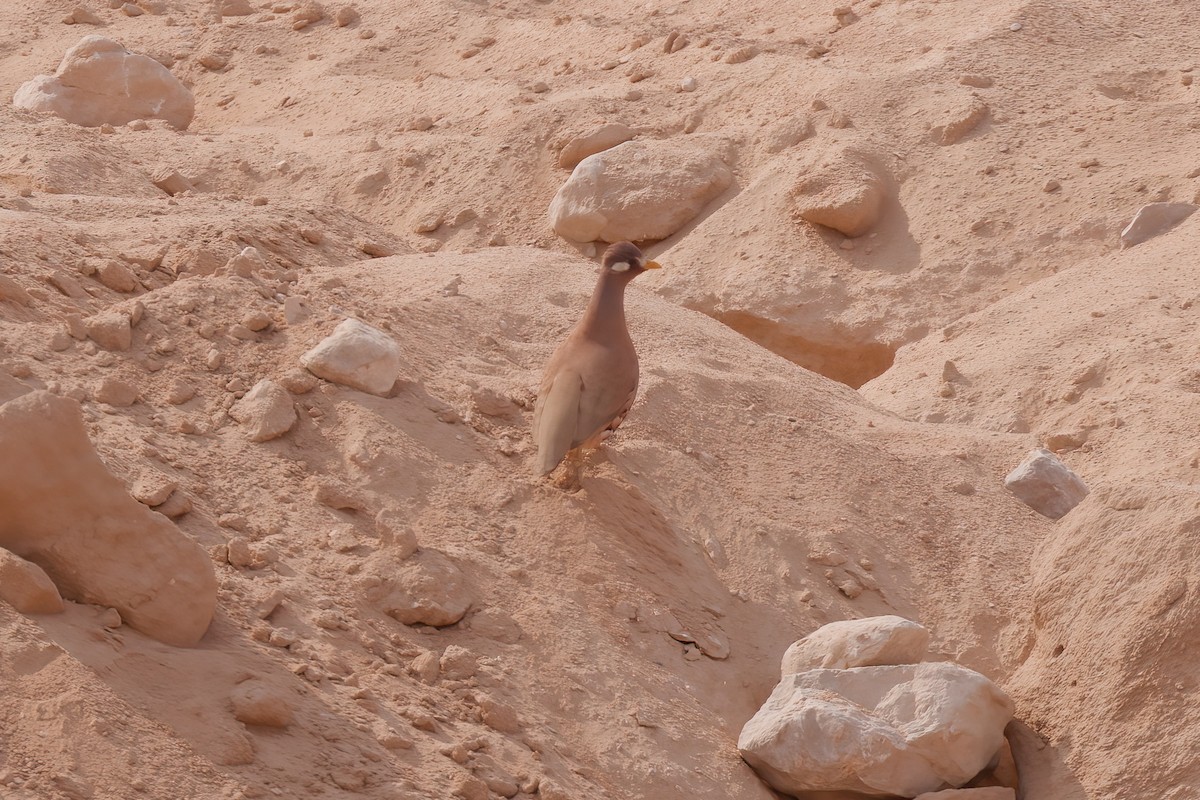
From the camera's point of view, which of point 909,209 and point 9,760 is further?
point 909,209

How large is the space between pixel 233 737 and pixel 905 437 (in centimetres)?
349

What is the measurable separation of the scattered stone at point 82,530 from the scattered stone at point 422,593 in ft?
2.24

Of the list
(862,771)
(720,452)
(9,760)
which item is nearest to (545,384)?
(720,452)

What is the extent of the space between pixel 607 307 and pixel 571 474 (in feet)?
2.03

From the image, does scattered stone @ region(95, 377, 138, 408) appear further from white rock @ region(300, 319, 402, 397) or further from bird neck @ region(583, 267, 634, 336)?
bird neck @ region(583, 267, 634, 336)

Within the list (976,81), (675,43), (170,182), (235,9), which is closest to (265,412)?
(170,182)

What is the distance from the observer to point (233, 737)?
10.5ft

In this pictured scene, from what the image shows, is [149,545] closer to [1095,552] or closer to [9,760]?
[9,760]

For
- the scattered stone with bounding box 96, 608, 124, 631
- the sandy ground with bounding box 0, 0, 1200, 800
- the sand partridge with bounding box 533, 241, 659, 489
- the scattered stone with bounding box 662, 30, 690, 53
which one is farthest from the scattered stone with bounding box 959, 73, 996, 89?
the scattered stone with bounding box 96, 608, 124, 631

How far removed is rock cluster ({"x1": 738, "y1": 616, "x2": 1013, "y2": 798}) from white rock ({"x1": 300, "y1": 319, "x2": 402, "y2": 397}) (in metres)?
1.71

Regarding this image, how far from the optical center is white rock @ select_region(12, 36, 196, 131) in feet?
31.6

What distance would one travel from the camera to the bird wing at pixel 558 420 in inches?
181

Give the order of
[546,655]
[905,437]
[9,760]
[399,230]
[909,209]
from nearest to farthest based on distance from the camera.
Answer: [9,760], [546,655], [905,437], [909,209], [399,230]

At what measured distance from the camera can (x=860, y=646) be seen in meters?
4.38
